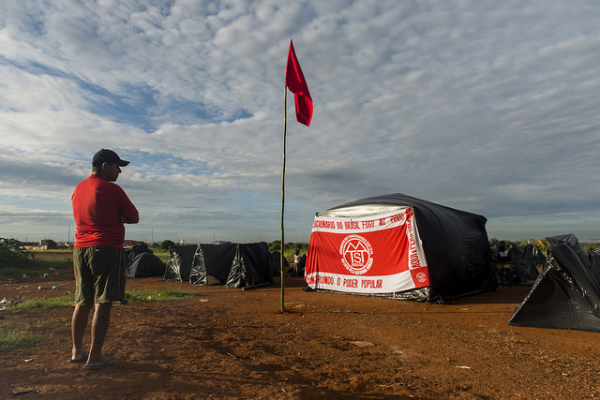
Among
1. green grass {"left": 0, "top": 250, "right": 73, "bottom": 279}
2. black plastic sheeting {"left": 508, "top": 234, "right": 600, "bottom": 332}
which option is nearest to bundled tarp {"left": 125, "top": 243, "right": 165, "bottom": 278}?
green grass {"left": 0, "top": 250, "right": 73, "bottom": 279}

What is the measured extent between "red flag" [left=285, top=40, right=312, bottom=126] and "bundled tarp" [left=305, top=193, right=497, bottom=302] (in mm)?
3682

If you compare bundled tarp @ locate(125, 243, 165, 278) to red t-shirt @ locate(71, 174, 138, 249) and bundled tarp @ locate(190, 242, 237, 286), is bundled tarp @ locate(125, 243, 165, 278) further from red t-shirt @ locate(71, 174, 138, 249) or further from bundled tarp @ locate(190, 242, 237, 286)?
red t-shirt @ locate(71, 174, 138, 249)

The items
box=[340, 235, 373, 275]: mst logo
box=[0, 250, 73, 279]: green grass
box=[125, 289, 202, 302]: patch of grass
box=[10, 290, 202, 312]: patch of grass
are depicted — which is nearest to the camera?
box=[10, 290, 202, 312]: patch of grass

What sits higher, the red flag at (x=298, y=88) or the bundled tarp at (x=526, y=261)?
the red flag at (x=298, y=88)

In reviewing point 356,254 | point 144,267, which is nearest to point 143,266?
point 144,267

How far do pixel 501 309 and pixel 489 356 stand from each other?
4.38 metres

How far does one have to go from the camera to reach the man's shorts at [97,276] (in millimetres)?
3555

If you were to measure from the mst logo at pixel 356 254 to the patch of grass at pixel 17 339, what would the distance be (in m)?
7.77

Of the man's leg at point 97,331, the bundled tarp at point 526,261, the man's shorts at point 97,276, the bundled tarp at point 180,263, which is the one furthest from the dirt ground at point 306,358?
the bundled tarp at point 526,261

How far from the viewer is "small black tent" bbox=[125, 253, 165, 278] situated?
18.0 meters

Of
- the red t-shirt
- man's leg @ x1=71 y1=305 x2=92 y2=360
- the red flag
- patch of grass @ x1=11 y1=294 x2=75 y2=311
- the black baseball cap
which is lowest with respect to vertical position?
patch of grass @ x1=11 y1=294 x2=75 y2=311

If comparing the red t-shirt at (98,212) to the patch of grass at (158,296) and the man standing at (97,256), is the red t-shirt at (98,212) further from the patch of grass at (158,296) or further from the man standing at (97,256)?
the patch of grass at (158,296)

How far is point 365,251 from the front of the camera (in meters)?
10.6

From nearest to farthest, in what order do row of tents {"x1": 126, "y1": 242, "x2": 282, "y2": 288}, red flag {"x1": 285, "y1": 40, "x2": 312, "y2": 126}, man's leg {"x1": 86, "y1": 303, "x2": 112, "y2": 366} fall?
1. man's leg {"x1": 86, "y1": 303, "x2": 112, "y2": 366}
2. red flag {"x1": 285, "y1": 40, "x2": 312, "y2": 126}
3. row of tents {"x1": 126, "y1": 242, "x2": 282, "y2": 288}
